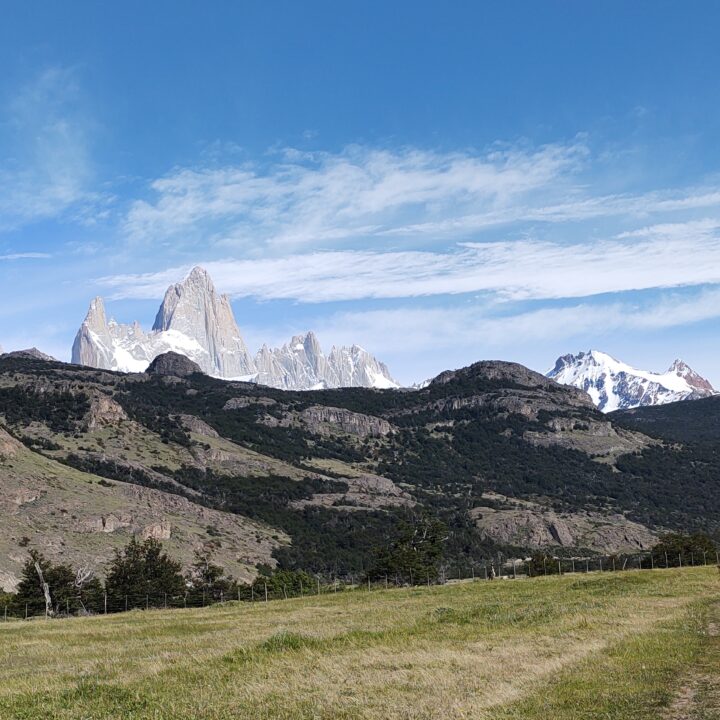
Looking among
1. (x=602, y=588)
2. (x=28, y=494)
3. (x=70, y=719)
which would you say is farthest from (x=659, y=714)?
(x=28, y=494)

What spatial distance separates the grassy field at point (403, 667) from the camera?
16250mm

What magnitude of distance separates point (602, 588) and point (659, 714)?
38412 millimetres

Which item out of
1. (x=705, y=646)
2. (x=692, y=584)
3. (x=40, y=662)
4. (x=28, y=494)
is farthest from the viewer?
(x=28, y=494)

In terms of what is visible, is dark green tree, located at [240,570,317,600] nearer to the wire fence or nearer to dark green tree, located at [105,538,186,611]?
the wire fence

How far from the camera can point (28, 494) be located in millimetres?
170125

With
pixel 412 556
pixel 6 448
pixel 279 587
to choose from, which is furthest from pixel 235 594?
pixel 6 448

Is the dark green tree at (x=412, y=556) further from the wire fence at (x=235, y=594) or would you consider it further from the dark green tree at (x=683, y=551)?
the dark green tree at (x=683, y=551)

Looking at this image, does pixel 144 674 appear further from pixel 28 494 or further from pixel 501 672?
pixel 28 494

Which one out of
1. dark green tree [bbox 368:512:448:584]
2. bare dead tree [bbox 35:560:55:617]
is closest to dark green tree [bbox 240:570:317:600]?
dark green tree [bbox 368:512:448:584]

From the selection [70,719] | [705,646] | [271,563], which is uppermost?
[70,719]

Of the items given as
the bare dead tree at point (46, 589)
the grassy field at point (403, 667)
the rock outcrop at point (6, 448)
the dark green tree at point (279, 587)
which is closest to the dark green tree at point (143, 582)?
the bare dead tree at point (46, 589)

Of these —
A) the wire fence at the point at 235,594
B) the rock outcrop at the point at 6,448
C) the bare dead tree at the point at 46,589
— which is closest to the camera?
the bare dead tree at the point at 46,589

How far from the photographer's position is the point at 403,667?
21734 millimetres

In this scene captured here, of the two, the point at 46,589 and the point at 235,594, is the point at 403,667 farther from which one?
the point at 235,594
